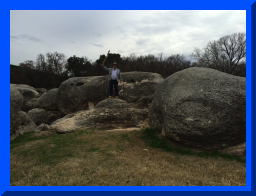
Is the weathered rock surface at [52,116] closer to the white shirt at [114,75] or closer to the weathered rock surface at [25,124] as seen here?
the weathered rock surface at [25,124]

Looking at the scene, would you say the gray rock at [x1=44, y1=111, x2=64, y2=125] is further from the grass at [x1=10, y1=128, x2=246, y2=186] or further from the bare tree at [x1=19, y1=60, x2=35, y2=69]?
the bare tree at [x1=19, y1=60, x2=35, y2=69]

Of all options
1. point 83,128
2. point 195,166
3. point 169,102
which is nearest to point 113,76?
point 83,128

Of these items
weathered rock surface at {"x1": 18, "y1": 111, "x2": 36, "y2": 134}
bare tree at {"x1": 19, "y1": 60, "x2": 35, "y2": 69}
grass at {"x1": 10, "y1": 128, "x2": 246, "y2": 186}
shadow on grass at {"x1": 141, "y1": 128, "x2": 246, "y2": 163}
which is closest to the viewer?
grass at {"x1": 10, "y1": 128, "x2": 246, "y2": 186}

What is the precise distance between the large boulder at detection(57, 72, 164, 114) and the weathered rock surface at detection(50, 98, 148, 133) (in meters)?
3.52

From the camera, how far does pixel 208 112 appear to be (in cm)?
425

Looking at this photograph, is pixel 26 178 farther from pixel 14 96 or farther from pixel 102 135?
pixel 14 96

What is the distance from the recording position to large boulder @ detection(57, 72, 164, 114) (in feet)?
36.0

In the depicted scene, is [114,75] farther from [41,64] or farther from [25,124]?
[41,64]

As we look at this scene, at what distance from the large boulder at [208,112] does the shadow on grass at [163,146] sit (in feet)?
Answer: 0.63

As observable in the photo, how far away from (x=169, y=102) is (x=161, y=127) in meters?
0.95

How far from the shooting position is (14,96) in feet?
19.2

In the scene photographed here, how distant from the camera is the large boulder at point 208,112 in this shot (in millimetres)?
4211

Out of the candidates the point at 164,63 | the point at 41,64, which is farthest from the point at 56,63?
the point at 164,63

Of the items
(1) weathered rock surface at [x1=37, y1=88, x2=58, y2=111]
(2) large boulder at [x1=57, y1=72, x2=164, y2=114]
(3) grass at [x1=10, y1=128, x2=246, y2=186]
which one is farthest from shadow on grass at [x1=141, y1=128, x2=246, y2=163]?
(1) weathered rock surface at [x1=37, y1=88, x2=58, y2=111]
